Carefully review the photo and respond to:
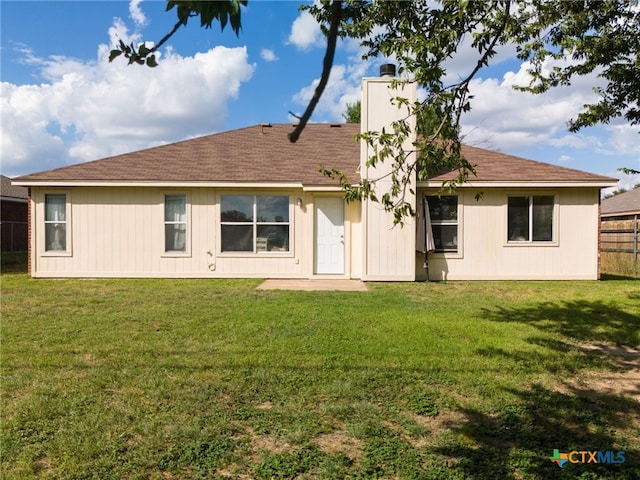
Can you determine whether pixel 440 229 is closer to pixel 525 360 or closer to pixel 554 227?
pixel 554 227

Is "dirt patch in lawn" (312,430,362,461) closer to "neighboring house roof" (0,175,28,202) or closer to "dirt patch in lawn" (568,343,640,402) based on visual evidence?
"dirt patch in lawn" (568,343,640,402)

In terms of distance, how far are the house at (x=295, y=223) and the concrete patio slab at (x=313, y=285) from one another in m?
0.46

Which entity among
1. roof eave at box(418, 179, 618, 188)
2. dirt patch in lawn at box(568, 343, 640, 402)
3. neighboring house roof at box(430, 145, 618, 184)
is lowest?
dirt patch in lawn at box(568, 343, 640, 402)

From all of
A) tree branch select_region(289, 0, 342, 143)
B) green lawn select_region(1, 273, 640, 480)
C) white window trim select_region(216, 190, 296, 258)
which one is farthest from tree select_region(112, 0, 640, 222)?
white window trim select_region(216, 190, 296, 258)

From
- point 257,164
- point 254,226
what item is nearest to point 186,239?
point 254,226

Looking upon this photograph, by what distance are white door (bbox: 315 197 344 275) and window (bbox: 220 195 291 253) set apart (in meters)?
0.89

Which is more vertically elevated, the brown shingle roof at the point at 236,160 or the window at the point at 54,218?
the brown shingle roof at the point at 236,160

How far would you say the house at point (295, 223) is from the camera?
36.1ft

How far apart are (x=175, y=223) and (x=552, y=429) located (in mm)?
10341

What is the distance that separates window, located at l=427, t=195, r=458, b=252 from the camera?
1135 centimetres

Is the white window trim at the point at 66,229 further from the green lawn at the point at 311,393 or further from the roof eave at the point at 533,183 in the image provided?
the roof eave at the point at 533,183

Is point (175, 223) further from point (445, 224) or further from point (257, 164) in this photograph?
point (445, 224)

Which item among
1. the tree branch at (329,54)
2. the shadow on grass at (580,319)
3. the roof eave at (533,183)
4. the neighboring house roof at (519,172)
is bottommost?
the shadow on grass at (580,319)

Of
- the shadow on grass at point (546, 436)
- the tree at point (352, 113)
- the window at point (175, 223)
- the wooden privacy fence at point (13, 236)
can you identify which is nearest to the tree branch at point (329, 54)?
the shadow on grass at point (546, 436)
